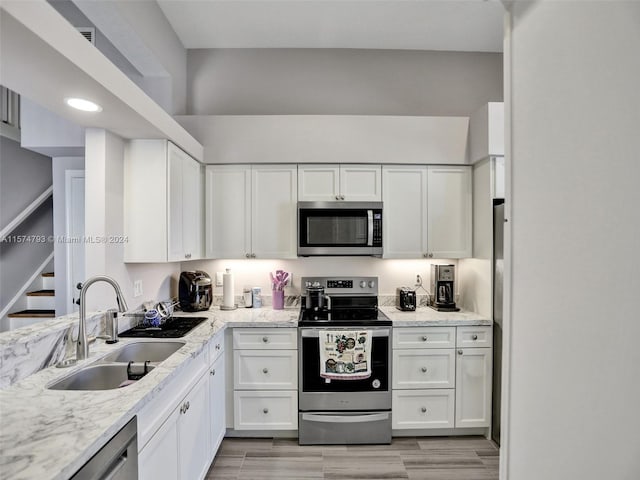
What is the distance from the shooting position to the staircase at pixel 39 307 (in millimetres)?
2107

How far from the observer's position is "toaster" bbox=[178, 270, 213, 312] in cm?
280

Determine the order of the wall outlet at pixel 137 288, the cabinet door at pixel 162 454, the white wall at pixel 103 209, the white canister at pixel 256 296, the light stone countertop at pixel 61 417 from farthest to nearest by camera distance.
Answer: the white canister at pixel 256 296 → the wall outlet at pixel 137 288 → the white wall at pixel 103 209 → the cabinet door at pixel 162 454 → the light stone countertop at pixel 61 417

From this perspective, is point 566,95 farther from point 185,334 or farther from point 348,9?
point 348,9

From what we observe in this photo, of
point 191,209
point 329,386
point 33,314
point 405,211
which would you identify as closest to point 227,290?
point 191,209

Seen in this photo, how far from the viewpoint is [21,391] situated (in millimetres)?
1312

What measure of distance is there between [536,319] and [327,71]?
9.99ft

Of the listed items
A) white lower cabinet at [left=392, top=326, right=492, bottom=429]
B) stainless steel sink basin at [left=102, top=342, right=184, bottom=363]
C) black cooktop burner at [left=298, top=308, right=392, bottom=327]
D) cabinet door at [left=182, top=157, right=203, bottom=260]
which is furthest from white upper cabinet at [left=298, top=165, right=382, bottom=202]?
stainless steel sink basin at [left=102, top=342, right=184, bottom=363]

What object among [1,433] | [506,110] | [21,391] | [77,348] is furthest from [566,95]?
[77,348]

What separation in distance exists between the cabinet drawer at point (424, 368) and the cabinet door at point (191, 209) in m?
1.76

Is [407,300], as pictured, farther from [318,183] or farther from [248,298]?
[248,298]

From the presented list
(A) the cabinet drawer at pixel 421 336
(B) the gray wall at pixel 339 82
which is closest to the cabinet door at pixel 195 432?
(A) the cabinet drawer at pixel 421 336

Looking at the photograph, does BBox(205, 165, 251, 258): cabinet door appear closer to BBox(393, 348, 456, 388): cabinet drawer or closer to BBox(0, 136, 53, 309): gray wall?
BBox(0, 136, 53, 309): gray wall

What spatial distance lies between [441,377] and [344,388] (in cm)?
75

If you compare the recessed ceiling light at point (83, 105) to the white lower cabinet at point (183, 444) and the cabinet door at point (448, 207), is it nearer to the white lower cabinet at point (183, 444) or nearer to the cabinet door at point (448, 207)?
the white lower cabinet at point (183, 444)
